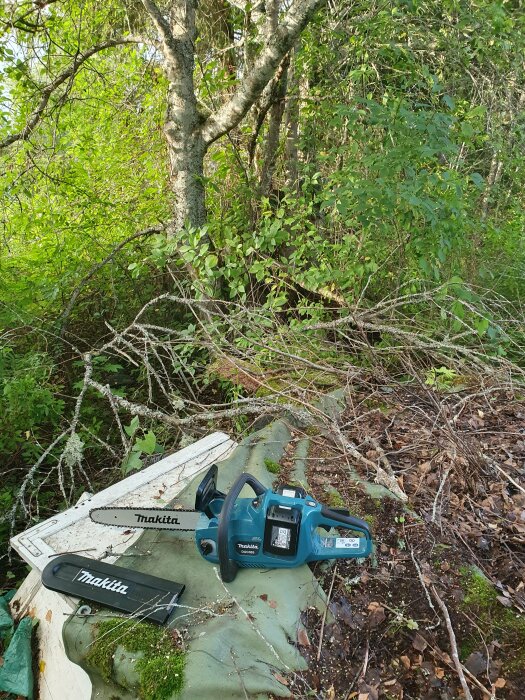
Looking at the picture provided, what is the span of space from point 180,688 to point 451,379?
310 centimetres

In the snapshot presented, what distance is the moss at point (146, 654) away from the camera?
167cm

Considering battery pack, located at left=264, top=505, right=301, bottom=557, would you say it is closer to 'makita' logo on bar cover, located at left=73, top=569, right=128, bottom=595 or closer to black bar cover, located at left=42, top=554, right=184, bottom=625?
black bar cover, located at left=42, top=554, right=184, bottom=625

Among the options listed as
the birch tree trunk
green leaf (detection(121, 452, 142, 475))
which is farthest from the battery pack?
the birch tree trunk

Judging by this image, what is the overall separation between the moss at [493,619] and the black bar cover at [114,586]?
1188 mm

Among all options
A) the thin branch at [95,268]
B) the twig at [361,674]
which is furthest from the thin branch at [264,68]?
the twig at [361,674]

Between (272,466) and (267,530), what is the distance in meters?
0.85

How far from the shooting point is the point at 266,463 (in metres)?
2.80

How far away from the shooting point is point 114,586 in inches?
80.6

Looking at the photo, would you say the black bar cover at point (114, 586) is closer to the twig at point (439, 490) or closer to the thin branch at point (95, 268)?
the twig at point (439, 490)

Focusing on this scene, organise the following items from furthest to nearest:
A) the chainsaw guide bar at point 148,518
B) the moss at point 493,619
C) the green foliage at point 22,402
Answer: the green foliage at point 22,402 < the chainsaw guide bar at point 148,518 < the moss at point 493,619

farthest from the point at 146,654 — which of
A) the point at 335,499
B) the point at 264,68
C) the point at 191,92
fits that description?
the point at 191,92

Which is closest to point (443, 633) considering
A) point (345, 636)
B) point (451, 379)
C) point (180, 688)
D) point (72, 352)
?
point (345, 636)

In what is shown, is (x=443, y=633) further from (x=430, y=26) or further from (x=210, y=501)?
A: (x=430, y=26)

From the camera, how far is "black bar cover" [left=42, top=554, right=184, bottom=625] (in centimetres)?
193
